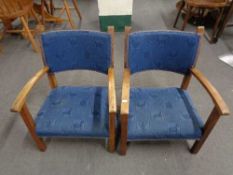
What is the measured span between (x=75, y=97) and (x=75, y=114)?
15cm

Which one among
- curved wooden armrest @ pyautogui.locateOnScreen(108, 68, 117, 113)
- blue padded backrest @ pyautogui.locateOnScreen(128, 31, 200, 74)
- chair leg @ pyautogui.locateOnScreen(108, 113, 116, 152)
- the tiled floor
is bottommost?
the tiled floor

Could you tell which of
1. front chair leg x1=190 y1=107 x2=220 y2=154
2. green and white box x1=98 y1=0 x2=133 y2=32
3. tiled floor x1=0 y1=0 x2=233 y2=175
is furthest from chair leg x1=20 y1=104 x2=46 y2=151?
green and white box x1=98 y1=0 x2=133 y2=32

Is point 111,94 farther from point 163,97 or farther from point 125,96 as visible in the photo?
point 163,97

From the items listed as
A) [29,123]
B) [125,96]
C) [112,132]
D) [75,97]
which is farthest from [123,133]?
[29,123]

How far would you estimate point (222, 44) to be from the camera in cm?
255

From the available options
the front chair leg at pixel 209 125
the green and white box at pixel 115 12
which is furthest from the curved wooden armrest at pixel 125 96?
the green and white box at pixel 115 12

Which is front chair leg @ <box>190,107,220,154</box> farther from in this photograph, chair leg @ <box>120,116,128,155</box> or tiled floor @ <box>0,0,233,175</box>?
chair leg @ <box>120,116,128,155</box>

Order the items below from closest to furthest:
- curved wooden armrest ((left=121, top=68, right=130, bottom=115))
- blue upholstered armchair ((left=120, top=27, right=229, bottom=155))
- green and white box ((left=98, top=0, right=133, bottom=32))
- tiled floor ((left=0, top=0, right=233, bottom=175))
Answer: curved wooden armrest ((left=121, top=68, right=130, bottom=115)) → blue upholstered armchair ((left=120, top=27, right=229, bottom=155)) → tiled floor ((left=0, top=0, right=233, bottom=175)) → green and white box ((left=98, top=0, right=133, bottom=32))

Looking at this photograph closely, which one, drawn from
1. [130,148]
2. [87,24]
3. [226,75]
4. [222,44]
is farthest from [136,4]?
[130,148]

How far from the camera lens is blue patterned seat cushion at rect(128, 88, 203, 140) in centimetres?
115

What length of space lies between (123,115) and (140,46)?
1.55ft

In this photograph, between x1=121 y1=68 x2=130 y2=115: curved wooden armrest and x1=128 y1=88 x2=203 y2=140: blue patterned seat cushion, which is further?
x1=128 y1=88 x2=203 y2=140: blue patterned seat cushion

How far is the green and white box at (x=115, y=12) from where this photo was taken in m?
2.65

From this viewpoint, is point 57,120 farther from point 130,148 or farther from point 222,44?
point 222,44
